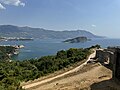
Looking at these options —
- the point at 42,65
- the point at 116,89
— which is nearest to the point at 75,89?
the point at 116,89

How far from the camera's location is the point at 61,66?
4181 cm

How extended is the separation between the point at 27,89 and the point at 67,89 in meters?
6.10

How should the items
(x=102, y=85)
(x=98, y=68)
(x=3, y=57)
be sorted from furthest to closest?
(x=3, y=57) → (x=98, y=68) → (x=102, y=85)

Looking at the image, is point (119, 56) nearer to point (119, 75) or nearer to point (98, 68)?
point (119, 75)

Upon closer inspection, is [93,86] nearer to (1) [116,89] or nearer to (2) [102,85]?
A: (2) [102,85]

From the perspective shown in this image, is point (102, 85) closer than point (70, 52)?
Yes

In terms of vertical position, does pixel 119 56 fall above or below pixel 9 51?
above

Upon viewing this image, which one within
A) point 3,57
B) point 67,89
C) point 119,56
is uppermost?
point 119,56

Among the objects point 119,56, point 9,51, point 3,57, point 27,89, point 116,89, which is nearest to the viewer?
point 116,89

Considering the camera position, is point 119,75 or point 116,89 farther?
point 119,75

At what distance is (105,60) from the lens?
3425 cm

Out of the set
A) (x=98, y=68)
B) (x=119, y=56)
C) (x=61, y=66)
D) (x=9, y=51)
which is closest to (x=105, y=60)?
(x=98, y=68)

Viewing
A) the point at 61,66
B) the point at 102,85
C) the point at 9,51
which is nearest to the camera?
the point at 102,85

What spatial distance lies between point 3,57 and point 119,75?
10296 cm
